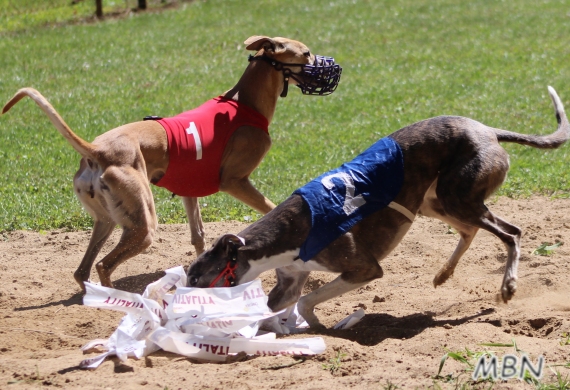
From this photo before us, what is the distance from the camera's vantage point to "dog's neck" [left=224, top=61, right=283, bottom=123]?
7.04 meters

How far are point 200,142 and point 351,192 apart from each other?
62.6 inches

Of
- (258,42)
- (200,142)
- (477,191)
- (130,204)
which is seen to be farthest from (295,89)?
(477,191)

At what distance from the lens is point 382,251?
5457 mm

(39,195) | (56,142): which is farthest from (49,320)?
(56,142)

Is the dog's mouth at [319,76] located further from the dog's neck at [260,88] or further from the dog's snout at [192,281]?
the dog's snout at [192,281]

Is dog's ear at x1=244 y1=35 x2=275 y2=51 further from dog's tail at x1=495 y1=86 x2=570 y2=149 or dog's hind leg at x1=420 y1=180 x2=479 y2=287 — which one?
dog's tail at x1=495 y1=86 x2=570 y2=149

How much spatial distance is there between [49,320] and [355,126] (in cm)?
681

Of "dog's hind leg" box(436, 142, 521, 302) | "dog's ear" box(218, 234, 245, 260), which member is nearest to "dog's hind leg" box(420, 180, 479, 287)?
"dog's hind leg" box(436, 142, 521, 302)

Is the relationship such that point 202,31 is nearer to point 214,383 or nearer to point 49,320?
point 49,320

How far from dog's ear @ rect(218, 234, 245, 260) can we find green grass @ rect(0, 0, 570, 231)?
9.62ft

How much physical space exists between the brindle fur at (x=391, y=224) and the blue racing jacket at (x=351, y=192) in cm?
6

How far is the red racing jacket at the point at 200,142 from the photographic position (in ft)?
20.3

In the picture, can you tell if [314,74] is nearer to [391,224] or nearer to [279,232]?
[391,224]

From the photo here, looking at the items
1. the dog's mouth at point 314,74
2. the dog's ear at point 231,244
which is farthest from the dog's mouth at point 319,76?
the dog's ear at point 231,244
